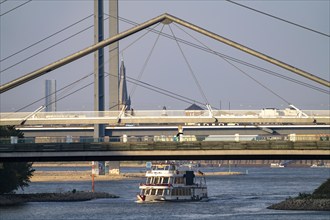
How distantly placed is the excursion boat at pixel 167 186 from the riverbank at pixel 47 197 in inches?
301

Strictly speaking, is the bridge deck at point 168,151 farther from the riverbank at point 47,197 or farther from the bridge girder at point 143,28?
the riverbank at point 47,197

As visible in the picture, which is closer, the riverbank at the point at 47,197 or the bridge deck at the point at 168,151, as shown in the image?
the bridge deck at the point at 168,151

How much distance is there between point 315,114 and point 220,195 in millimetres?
33382

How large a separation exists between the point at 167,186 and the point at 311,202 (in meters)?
27.6

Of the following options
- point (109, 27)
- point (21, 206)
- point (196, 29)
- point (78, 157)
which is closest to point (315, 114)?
point (21, 206)

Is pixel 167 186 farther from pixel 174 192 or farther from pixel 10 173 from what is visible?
pixel 10 173

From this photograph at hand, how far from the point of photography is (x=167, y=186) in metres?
132

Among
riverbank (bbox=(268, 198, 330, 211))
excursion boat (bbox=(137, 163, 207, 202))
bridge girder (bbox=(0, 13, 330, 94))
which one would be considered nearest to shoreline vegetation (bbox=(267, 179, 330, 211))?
riverbank (bbox=(268, 198, 330, 211))

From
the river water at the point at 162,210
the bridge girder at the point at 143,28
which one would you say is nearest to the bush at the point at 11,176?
the river water at the point at 162,210

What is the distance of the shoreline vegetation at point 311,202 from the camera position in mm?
105500

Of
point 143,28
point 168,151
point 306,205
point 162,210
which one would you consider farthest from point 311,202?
point 143,28

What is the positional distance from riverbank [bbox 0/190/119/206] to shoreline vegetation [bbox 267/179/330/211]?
85.2ft

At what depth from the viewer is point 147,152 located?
8544 centimetres

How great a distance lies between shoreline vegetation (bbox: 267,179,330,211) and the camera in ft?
346
